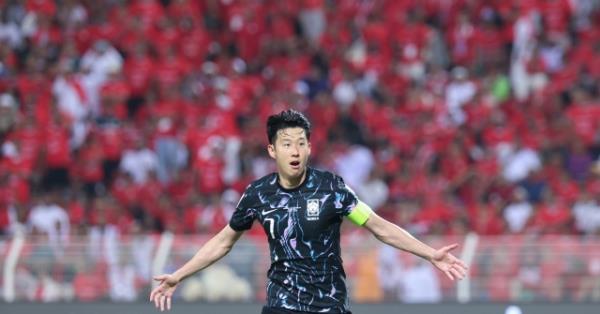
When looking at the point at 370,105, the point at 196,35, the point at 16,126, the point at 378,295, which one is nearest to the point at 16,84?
the point at 16,126

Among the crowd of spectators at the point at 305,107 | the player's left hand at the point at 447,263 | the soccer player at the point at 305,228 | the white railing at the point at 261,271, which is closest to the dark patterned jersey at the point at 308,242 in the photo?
the soccer player at the point at 305,228

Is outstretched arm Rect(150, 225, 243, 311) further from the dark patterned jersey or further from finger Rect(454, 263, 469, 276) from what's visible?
finger Rect(454, 263, 469, 276)

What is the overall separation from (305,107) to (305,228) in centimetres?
931

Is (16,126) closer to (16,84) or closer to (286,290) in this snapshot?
(16,84)

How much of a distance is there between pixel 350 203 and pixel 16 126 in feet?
30.7

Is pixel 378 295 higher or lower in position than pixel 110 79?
lower

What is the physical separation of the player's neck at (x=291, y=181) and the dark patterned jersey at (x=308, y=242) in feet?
0.06

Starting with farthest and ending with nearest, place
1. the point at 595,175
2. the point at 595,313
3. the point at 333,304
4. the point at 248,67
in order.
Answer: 1. the point at 248,67
2. the point at 595,175
3. the point at 595,313
4. the point at 333,304

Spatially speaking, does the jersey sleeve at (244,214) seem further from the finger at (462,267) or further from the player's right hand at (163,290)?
the finger at (462,267)

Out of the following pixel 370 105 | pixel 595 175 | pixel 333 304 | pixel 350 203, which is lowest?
pixel 333 304

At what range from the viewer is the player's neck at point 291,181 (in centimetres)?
722

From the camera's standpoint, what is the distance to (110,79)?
16.5m

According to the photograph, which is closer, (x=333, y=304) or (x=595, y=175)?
(x=333, y=304)

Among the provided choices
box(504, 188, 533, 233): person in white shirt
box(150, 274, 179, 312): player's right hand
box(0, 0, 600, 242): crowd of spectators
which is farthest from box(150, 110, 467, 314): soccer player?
box(504, 188, 533, 233): person in white shirt
